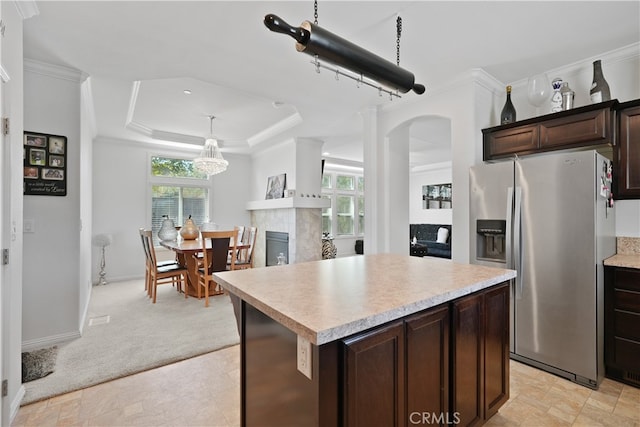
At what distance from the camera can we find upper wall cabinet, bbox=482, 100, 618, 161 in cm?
235

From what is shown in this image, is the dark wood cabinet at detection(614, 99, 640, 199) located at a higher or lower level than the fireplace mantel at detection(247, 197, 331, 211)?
higher

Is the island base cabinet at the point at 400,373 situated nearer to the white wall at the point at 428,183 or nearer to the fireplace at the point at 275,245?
the fireplace at the point at 275,245

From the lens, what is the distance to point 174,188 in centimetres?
627

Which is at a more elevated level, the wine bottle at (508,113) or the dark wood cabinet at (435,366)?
the wine bottle at (508,113)

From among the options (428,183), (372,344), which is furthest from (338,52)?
(428,183)

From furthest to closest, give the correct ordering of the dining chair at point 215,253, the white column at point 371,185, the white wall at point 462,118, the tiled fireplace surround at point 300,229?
1. the tiled fireplace surround at point 300,229
2. the dining chair at point 215,253
3. the white column at point 371,185
4. the white wall at point 462,118

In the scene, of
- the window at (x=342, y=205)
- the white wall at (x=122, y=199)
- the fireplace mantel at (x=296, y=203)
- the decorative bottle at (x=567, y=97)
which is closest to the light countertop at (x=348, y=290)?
the decorative bottle at (x=567, y=97)

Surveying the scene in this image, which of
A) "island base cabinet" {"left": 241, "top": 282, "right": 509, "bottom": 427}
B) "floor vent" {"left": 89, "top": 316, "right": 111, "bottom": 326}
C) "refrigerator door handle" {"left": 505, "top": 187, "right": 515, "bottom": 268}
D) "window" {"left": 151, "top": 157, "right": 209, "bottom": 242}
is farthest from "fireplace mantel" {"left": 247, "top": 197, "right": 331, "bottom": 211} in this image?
"island base cabinet" {"left": 241, "top": 282, "right": 509, "bottom": 427}

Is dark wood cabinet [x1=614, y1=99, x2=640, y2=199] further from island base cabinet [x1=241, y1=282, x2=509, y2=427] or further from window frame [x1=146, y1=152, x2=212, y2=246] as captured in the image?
window frame [x1=146, y1=152, x2=212, y2=246]

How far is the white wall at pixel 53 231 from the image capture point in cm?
268

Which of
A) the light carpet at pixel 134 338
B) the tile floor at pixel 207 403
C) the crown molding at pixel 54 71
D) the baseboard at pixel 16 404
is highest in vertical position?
the crown molding at pixel 54 71

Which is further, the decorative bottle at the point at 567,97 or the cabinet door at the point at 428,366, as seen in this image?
the decorative bottle at the point at 567,97

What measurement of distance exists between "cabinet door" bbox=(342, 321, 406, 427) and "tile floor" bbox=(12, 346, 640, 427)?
44.5 inches

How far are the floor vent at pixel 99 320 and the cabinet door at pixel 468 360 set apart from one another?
141 inches
